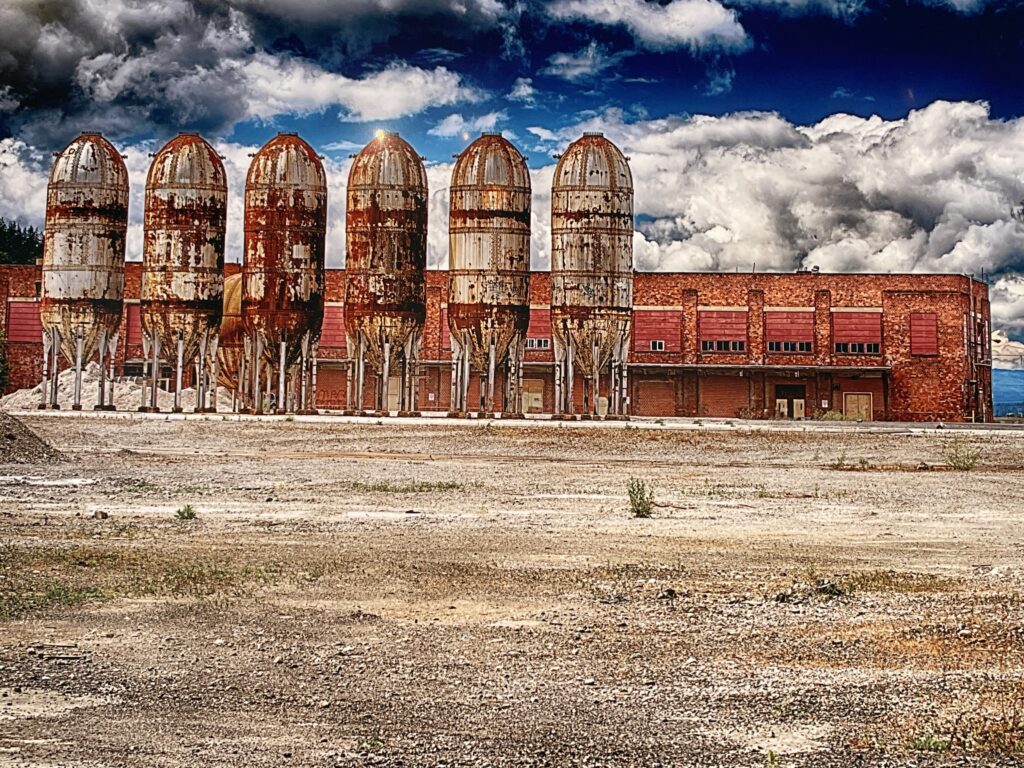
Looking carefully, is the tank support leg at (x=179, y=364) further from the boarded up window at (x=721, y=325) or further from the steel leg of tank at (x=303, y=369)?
the boarded up window at (x=721, y=325)

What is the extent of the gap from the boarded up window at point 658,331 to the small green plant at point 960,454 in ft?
75.9

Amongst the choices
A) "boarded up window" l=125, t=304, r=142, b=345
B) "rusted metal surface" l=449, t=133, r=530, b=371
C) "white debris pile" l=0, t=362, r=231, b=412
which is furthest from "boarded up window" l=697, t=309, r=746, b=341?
"boarded up window" l=125, t=304, r=142, b=345

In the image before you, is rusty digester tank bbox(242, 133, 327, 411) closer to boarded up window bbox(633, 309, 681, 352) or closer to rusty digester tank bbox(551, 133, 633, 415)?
rusty digester tank bbox(551, 133, 633, 415)

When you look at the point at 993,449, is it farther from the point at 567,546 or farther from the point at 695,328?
the point at 695,328

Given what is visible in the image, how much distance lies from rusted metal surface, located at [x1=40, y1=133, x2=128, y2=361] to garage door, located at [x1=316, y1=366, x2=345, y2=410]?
1330 centimetres

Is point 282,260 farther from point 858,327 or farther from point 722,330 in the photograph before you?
point 858,327

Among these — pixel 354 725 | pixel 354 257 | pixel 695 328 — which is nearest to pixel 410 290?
pixel 354 257

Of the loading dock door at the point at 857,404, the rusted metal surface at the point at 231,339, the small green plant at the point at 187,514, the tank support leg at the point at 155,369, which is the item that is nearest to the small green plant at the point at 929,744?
the small green plant at the point at 187,514

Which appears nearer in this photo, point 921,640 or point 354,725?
point 354,725

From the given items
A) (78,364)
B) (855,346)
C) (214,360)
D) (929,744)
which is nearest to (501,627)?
(929,744)

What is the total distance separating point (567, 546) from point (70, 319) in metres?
38.5

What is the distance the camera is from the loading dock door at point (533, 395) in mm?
A: 57969

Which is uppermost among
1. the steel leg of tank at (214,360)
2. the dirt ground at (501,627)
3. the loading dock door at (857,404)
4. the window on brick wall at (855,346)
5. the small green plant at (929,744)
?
the window on brick wall at (855,346)

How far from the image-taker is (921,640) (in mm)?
8562
